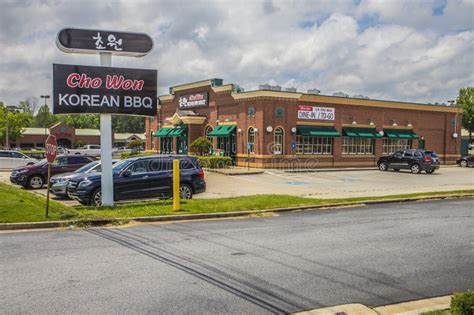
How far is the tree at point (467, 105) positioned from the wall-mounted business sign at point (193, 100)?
5086 cm

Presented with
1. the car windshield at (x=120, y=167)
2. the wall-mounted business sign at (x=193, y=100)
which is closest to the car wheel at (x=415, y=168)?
the wall-mounted business sign at (x=193, y=100)

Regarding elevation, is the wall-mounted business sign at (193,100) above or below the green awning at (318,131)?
above

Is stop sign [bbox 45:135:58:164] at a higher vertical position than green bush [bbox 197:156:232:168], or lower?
higher

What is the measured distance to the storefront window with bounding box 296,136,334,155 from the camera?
117 feet

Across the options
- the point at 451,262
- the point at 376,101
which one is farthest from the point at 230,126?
the point at 451,262

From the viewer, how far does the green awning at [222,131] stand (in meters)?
36.3

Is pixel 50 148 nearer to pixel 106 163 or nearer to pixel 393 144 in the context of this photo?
pixel 106 163

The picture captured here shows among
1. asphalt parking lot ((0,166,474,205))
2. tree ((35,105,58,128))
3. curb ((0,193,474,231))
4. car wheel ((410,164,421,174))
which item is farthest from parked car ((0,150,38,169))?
tree ((35,105,58,128))

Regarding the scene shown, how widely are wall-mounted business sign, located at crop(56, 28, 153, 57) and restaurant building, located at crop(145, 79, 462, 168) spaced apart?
1898 cm

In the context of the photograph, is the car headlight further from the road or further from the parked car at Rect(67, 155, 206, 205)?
the road

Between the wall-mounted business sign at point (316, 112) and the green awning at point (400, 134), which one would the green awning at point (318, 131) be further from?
the green awning at point (400, 134)

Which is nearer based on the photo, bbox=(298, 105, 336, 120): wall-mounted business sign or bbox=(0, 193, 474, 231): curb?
bbox=(0, 193, 474, 231): curb

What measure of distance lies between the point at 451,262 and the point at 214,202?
8.51 meters

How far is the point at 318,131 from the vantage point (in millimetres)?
35906
